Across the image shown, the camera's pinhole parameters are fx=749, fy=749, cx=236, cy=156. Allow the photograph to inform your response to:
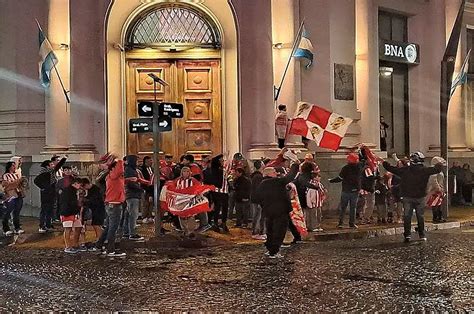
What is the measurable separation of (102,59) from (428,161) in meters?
11.5

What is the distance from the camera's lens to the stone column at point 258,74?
773 inches

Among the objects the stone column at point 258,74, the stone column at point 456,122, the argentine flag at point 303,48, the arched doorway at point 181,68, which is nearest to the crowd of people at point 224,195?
the arched doorway at point 181,68

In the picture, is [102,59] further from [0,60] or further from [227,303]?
[227,303]

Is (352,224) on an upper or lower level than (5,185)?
lower

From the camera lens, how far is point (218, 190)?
1585cm

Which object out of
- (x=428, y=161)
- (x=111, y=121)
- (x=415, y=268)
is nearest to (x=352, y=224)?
(x=415, y=268)

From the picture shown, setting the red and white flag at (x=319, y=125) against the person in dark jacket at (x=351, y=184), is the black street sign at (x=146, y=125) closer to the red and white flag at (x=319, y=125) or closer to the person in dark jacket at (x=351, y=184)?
the red and white flag at (x=319, y=125)

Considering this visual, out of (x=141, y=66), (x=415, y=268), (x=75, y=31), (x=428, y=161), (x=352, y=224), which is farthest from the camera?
(x=428, y=161)

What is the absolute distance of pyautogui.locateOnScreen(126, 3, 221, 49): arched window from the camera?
20.7 meters

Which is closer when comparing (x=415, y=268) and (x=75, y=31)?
(x=415, y=268)

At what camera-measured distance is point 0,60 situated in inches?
824

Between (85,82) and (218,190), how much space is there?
5394 mm

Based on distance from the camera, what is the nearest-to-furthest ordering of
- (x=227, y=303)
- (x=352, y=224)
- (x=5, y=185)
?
1. (x=227, y=303)
2. (x=5, y=185)
3. (x=352, y=224)

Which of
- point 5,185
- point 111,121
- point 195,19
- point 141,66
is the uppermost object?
point 195,19
